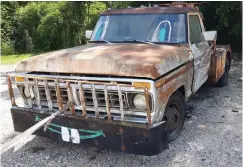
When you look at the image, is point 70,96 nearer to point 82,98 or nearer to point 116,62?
point 82,98

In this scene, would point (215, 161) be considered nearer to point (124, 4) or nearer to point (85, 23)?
point (124, 4)

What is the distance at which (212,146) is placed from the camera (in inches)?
153

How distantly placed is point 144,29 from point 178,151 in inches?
79.1

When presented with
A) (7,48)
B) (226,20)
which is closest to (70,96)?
(226,20)

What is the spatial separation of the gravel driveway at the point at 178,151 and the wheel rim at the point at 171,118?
24 centimetres

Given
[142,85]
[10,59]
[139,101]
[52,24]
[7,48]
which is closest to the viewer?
[142,85]

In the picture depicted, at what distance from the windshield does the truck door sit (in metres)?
0.24

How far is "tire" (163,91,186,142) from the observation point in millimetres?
3723

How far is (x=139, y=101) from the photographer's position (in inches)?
126

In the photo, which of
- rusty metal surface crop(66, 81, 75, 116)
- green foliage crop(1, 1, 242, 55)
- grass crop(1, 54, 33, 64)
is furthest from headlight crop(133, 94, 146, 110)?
grass crop(1, 54, 33, 64)

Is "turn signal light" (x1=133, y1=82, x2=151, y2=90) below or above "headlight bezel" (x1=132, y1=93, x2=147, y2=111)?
above

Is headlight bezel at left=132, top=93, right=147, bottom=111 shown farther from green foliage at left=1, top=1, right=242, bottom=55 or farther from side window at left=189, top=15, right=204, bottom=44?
green foliage at left=1, top=1, right=242, bottom=55

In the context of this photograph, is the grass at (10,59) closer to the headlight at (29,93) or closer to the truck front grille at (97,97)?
the headlight at (29,93)

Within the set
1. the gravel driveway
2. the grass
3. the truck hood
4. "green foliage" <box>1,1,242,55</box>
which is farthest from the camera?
the grass
